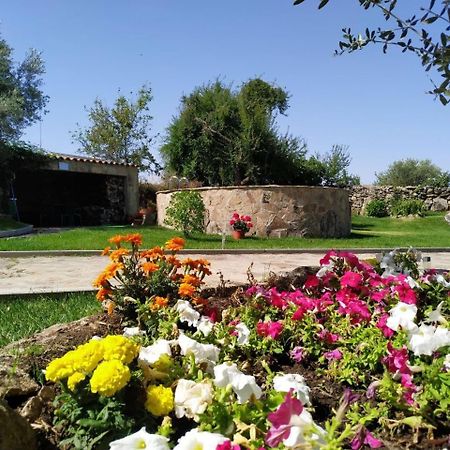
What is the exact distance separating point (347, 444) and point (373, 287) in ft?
5.83

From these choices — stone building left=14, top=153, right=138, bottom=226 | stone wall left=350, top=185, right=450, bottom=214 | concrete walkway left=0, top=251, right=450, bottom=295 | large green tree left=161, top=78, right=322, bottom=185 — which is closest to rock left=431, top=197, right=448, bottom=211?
stone wall left=350, top=185, right=450, bottom=214

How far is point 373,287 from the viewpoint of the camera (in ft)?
11.1

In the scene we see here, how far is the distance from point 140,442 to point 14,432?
0.42 meters

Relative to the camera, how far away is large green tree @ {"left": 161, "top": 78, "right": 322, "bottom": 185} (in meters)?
22.8

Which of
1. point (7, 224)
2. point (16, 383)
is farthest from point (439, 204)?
point (16, 383)

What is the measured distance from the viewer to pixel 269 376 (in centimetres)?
223

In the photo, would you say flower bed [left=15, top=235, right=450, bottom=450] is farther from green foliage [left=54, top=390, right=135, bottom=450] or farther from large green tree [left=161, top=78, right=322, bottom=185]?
large green tree [left=161, top=78, right=322, bottom=185]

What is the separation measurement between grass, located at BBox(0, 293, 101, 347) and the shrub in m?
21.8

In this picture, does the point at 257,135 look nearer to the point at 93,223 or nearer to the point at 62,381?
the point at 93,223

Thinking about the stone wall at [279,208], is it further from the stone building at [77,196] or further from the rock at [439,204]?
the rock at [439,204]

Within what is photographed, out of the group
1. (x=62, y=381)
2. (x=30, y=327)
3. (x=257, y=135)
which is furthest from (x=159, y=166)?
(x=62, y=381)

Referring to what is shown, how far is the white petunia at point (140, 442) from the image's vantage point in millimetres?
1512

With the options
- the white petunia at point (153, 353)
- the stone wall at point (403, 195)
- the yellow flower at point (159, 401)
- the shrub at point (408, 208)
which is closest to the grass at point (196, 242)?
the white petunia at point (153, 353)

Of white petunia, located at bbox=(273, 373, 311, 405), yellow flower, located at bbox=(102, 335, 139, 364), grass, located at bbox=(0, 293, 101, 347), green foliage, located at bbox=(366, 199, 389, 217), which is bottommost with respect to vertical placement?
grass, located at bbox=(0, 293, 101, 347)
